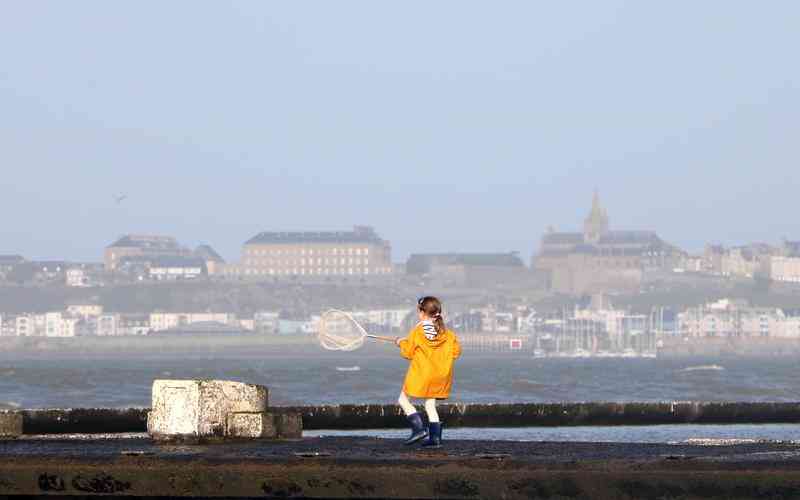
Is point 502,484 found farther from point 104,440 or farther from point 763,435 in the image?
point 763,435

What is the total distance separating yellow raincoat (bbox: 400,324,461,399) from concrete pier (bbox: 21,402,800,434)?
17.7ft

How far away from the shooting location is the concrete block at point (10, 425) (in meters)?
13.3

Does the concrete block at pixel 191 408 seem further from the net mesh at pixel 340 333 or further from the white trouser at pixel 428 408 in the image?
the net mesh at pixel 340 333

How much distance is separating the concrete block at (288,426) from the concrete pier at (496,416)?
478cm

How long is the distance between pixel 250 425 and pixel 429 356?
131 centimetres

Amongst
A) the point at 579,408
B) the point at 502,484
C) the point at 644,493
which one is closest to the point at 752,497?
the point at 644,493

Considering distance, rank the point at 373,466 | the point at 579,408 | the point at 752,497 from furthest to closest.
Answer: the point at 579,408
the point at 373,466
the point at 752,497

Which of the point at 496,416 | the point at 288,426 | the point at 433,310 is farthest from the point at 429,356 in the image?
the point at 496,416

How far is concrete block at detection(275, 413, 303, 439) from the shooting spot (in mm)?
13109

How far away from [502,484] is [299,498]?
986mm

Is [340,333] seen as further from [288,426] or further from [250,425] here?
[250,425]

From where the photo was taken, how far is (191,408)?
12531mm

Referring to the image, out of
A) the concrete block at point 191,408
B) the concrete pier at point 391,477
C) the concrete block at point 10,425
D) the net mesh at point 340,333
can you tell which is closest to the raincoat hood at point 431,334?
the net mesh at point 340,333

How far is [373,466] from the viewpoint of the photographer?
9289 mm
